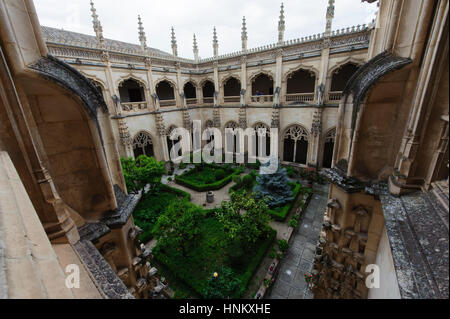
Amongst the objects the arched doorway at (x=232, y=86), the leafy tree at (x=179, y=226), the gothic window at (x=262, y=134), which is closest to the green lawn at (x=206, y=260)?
the leafy tree at (x=179, y=226)

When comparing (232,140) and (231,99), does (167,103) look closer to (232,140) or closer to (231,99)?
(231,99)

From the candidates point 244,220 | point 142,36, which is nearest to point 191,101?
point 142,36

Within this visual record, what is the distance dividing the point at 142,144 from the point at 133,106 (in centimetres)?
282

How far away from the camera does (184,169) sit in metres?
16.0

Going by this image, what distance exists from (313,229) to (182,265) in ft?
19.1

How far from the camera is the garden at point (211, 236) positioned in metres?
6.16

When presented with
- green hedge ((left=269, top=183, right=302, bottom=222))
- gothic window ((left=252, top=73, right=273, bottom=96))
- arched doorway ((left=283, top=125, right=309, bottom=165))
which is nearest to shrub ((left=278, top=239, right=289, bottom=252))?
green hedge ((left=269, top=183, right=302, bottom=222))

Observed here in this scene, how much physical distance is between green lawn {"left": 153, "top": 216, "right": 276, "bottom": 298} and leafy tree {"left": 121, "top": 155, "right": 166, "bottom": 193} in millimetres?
3677

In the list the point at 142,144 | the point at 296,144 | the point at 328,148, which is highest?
the point at 142,144

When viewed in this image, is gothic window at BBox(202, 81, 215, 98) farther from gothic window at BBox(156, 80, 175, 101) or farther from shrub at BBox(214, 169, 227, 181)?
shrub at BBox(214, 169, 227, 181)

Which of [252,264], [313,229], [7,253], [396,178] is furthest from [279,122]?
[7,253]

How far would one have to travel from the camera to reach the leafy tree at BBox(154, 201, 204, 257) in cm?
683

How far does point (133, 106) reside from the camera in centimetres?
1363
